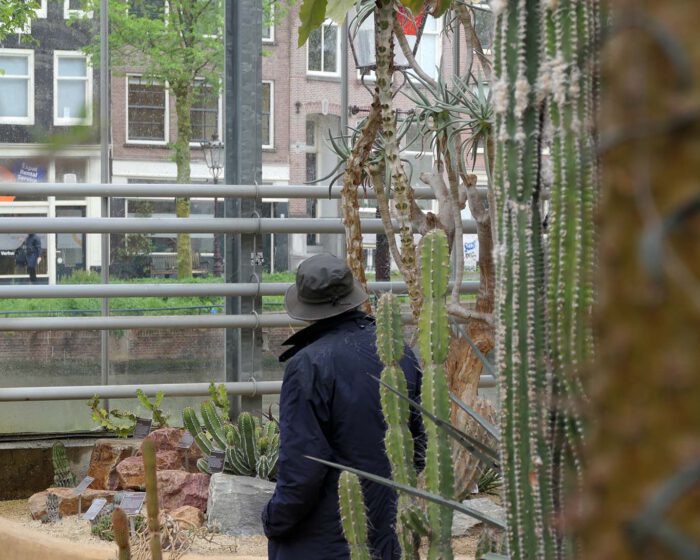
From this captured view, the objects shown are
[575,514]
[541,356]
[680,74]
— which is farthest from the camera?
[541,356]

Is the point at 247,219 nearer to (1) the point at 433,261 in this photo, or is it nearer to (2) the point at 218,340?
(2) the point at 218,340

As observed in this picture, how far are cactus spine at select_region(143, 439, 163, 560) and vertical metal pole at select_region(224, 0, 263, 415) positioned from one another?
464 cm

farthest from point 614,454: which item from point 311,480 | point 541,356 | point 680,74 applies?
point 311,480

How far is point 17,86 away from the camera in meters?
8.57

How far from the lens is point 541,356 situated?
2.09 meters

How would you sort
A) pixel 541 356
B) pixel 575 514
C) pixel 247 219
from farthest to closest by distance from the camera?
pixel 247 219
pixel 541 356
pixel 575 514

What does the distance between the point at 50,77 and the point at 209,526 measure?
421 centimetres

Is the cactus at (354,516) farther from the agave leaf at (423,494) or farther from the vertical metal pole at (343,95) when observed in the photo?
the vertical metal pole at (343,95)

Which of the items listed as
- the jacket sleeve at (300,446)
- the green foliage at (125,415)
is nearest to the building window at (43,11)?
the green foliage at (125,415)

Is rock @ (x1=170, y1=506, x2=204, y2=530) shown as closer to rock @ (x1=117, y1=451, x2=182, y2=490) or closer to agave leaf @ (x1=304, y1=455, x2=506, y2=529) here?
rock @ (x1=117, y1=451, x2=182, y2=490)

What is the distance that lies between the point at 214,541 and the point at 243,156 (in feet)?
10.5

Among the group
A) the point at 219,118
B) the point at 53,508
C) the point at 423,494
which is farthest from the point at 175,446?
the point at 423,494

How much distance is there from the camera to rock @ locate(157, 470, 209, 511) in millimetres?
6480

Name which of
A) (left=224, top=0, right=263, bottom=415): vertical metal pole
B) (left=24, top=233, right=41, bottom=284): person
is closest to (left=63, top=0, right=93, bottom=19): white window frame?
(left=224, top=0, right=263, bottom=415): vertical metal pole
